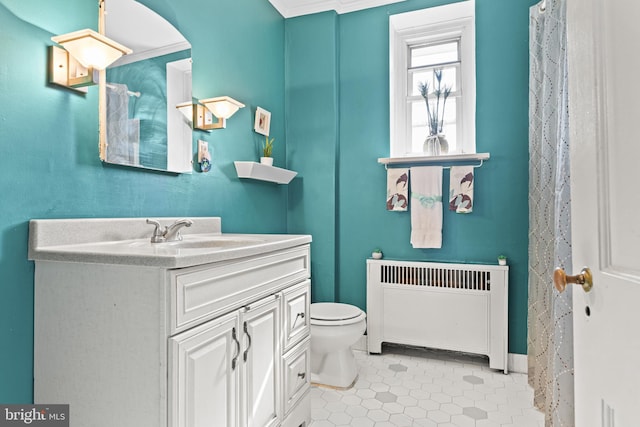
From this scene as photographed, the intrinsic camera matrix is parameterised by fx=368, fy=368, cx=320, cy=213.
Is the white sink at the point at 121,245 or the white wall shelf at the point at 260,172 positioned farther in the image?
the white wall shelf at the point at 260,172

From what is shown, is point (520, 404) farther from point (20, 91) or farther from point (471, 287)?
point (20, 91)

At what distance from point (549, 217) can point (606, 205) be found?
123 centimetres

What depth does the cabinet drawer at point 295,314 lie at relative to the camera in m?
1.53

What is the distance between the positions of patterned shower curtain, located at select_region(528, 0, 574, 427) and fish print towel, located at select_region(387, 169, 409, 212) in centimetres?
75

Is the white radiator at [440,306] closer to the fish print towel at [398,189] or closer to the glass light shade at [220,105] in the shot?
the fish print towel at [398,189]

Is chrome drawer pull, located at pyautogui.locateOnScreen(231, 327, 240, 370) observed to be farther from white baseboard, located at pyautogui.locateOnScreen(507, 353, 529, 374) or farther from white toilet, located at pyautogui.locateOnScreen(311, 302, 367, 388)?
white baseboard, located at pyautogui.locateOnScreen(507, 353, 529, 374)

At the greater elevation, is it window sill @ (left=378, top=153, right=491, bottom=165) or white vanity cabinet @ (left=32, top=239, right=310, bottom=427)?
window sill @ (left=378, top=153, right=491, bottom=165)

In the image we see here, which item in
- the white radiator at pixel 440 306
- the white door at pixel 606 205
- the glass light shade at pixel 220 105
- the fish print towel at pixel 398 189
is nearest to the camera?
the white door at pixel 606 205

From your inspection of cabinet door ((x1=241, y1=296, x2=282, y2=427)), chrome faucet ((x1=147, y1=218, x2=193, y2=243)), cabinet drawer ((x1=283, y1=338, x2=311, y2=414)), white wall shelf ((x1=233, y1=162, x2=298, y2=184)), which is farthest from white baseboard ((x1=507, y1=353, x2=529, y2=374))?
chrome faucet ((x1=147, y1=218, x2=193, y2=243))

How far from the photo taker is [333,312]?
221 centimetres

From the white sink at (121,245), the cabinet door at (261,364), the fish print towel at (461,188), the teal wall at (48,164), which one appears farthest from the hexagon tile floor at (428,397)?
the teal wall at (48,164)

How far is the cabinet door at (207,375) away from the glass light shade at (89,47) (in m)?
0.94

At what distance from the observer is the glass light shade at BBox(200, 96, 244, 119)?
6.14 feet

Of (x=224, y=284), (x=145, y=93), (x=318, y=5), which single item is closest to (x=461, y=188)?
Answer: (x=318, y=5)
